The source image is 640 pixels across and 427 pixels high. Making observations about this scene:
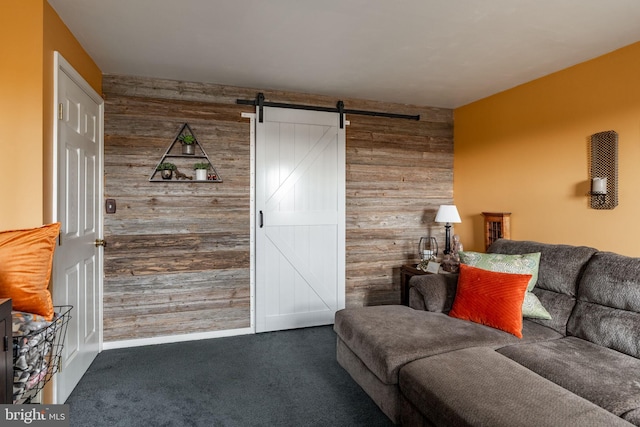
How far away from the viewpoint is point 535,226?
10.7 feet

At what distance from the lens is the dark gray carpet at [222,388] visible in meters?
2.15

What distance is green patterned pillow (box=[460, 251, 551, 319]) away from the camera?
2.42 m

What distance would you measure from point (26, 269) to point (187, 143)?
1.94 m

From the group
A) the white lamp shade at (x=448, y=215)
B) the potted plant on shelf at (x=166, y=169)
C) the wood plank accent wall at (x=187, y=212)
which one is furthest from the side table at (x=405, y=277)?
the potted plant on shelf at (x=166, y=169)

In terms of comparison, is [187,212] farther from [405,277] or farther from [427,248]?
[427,248]

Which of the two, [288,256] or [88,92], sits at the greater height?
[88,92]

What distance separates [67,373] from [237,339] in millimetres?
1380

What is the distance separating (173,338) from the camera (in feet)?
10.9

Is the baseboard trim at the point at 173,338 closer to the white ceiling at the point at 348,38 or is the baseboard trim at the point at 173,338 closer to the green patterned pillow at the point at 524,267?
the green patterned pillow at the point at 524,267

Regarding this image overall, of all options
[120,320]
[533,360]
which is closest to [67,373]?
[120,320]

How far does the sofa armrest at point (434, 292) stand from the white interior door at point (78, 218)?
245 centimetres

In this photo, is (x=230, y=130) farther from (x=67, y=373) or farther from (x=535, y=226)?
(x=535, y=226)

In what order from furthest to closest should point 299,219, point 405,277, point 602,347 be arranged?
point 405,277, point 299,219, point 602,347

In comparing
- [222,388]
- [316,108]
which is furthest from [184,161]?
[222,388]
